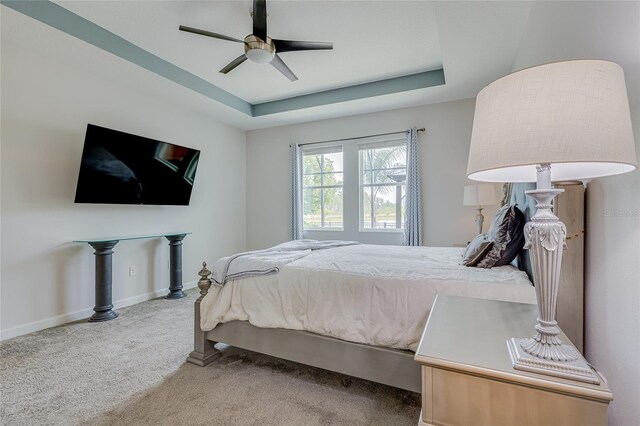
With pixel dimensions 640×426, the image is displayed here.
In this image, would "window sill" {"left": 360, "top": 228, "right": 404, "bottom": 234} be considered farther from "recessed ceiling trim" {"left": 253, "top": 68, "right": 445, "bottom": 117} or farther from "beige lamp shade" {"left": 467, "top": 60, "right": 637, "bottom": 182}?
"beige lamp shade" {"left": 467, "top": 60, "right": 637, "bottom": 182}

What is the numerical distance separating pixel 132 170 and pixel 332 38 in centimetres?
271

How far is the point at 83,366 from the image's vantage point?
2180mm

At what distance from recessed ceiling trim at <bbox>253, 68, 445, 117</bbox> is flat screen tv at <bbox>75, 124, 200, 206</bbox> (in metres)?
1.43

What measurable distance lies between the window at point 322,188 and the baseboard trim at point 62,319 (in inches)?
103

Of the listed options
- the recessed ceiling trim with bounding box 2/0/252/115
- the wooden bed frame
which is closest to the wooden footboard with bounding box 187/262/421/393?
the wooden bed frame

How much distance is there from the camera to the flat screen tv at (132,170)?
3.09 m

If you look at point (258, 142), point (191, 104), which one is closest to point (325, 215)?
point (258, 142)

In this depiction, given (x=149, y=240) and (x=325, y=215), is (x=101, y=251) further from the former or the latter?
(x=325, y=215)

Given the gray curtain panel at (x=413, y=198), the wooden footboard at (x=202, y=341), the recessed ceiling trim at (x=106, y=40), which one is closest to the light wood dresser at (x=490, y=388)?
the wooden footboard at (x=202, y=341)

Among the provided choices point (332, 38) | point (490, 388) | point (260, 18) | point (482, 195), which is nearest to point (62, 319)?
point (260, 18)

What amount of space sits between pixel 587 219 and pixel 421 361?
2.83ft

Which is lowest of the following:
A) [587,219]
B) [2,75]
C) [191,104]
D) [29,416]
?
[29,416]

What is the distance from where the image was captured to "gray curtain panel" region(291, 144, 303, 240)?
5.11m

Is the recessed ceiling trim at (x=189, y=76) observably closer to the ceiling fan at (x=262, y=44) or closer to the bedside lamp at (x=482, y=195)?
the ceiling fan at (x=262, y=44)
